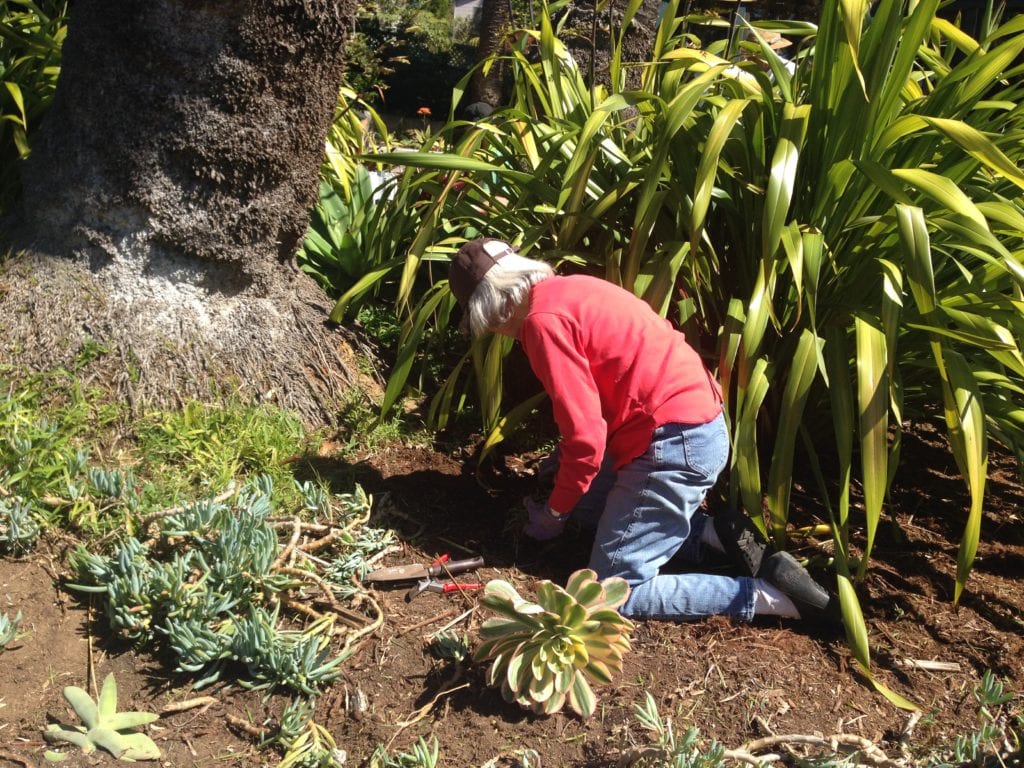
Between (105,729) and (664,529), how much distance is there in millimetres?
1501

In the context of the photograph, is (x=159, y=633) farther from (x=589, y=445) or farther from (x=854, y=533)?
(x=854, y=533)

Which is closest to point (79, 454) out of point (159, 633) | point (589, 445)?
point (159, 633)

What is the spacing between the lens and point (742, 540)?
8.99ft

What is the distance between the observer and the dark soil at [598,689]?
2.15 metres

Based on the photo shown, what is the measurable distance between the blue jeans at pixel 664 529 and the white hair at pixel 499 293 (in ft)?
1.76

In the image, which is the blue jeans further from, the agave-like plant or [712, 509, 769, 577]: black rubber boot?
the agave-like plant

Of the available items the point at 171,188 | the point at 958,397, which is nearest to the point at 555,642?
the point at 958,397

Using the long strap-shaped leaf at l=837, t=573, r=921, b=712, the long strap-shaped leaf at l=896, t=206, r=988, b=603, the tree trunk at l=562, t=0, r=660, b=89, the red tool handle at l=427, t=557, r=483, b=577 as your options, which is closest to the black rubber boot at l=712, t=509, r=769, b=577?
the long strap-shaped leaf at l=837, t=573, r=921, b=712

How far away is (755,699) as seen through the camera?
92.0 inches

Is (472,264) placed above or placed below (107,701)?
above

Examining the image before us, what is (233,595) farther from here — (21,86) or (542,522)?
(21,86)

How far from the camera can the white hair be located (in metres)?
2.52

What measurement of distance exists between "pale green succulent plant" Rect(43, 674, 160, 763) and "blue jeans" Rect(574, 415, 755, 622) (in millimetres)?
1253

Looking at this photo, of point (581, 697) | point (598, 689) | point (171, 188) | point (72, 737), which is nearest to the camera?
point (72, 737)
